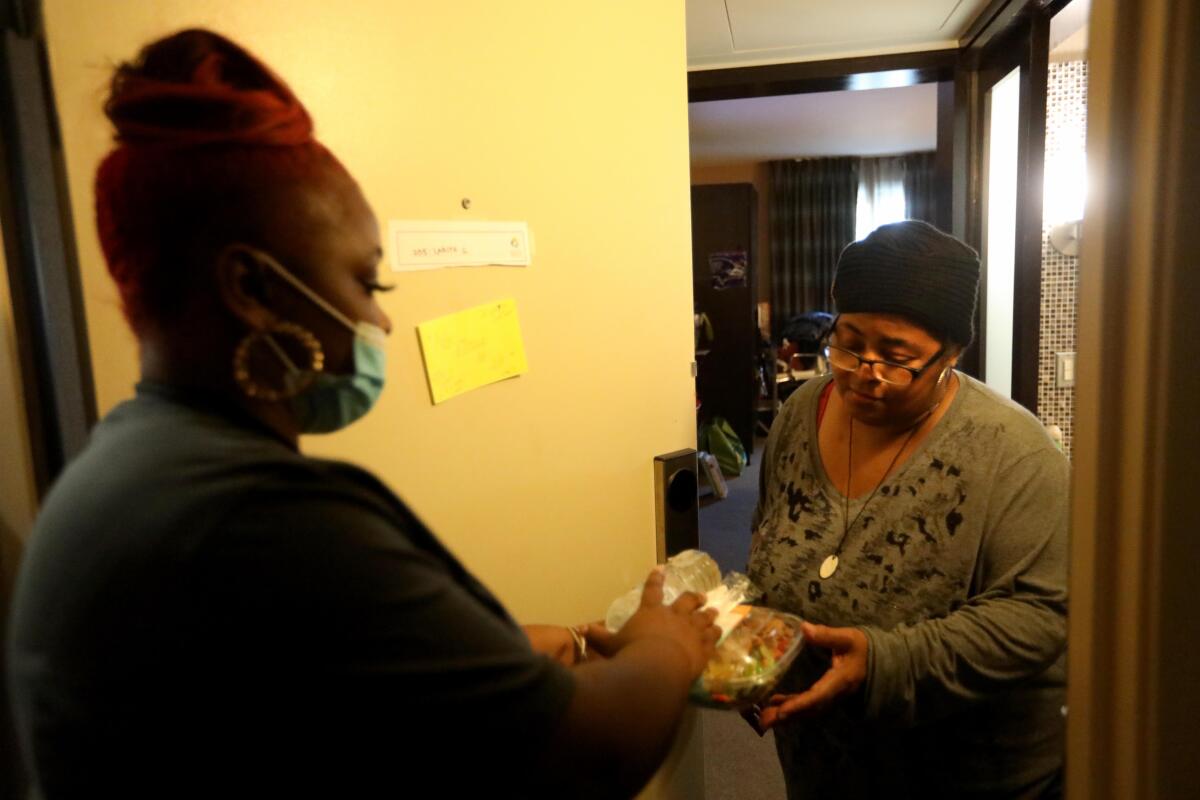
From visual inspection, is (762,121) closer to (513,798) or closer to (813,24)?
(813,24)

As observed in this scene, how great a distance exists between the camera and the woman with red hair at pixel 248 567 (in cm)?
44

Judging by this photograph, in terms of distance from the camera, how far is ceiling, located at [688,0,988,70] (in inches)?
80.3

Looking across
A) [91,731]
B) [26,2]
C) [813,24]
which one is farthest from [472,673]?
[813,24]

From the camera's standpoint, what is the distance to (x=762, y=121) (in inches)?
205

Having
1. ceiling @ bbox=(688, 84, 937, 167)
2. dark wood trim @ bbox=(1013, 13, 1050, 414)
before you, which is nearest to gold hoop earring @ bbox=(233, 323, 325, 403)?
dark wood trim @ bbox=(1013, 13, 1050, 414)

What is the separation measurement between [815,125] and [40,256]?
5.45 m

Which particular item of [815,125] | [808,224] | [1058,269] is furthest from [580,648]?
[808,224]

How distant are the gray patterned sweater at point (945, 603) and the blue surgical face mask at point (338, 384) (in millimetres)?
715

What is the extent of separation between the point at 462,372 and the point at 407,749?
0.72 metres

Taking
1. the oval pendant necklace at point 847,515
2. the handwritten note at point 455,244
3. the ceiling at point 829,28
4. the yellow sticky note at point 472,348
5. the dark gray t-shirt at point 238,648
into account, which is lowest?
the oval pendant necklace at point 847,515

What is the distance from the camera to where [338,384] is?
607 mm

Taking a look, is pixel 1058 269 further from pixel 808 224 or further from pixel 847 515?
pixel 808 224

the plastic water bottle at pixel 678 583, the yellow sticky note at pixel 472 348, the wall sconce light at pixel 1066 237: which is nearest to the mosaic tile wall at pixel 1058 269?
the wall sconce light at pixel 1066 237

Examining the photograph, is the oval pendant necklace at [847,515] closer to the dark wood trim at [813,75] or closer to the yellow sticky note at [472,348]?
the yellow sticky note at [472,348]
